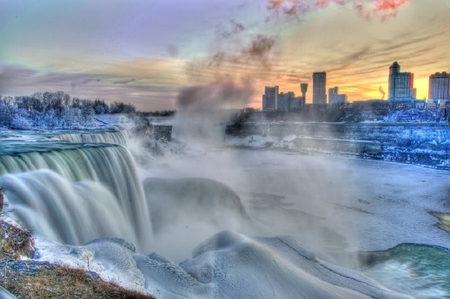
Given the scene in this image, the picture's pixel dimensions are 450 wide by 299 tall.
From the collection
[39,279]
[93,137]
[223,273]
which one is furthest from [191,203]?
[93,137]

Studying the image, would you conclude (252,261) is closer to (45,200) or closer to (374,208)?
(45,200)

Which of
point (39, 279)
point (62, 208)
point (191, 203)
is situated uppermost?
point (39, 279)

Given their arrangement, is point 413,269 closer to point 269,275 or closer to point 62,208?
point 269,275

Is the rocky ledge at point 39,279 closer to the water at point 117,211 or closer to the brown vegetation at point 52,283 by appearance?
the brown vegetation at point 52,283

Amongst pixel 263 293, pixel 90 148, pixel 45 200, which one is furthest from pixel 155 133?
pixel 263 293

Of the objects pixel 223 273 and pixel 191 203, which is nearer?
pixel 223 273

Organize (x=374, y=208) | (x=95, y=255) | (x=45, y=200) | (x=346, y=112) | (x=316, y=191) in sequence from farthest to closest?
1. (x=346, y=112)
2. (x=316, y=191)
3. (x=374, y=208)
4. (x=45, y=200)
5. (x=95, y=255)

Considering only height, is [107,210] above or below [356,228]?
above
